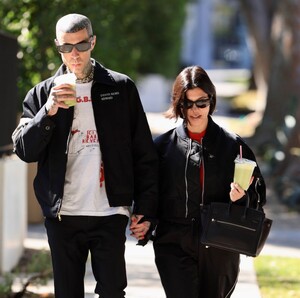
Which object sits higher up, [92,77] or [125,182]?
[92,77]

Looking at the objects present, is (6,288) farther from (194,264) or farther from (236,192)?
(236,192)

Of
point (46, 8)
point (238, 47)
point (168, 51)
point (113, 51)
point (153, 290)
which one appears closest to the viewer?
point (153, 290)

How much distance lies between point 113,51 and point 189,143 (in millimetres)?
8545

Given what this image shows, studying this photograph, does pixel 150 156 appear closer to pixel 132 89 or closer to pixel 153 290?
pixel 132 89

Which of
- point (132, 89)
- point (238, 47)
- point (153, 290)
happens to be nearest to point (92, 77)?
point (132, 89)

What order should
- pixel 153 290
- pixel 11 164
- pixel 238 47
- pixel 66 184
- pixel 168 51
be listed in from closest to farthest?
pixel 66 184 → pixel 153 290 → pixel 11 164 → pixel 168 51 → pixel 238 47

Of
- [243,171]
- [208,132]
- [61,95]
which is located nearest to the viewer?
[61,95]

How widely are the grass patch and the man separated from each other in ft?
9.50

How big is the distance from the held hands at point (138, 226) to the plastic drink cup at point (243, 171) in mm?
529

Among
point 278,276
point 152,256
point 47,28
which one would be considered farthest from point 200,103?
point 47,28

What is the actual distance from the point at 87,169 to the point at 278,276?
13.1 feet

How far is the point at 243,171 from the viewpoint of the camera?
4977mm

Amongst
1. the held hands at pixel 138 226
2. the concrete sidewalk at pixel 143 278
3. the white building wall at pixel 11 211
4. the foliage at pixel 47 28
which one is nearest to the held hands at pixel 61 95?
the held hands at pixel 138 226

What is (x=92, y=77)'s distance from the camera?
16.6 feet
